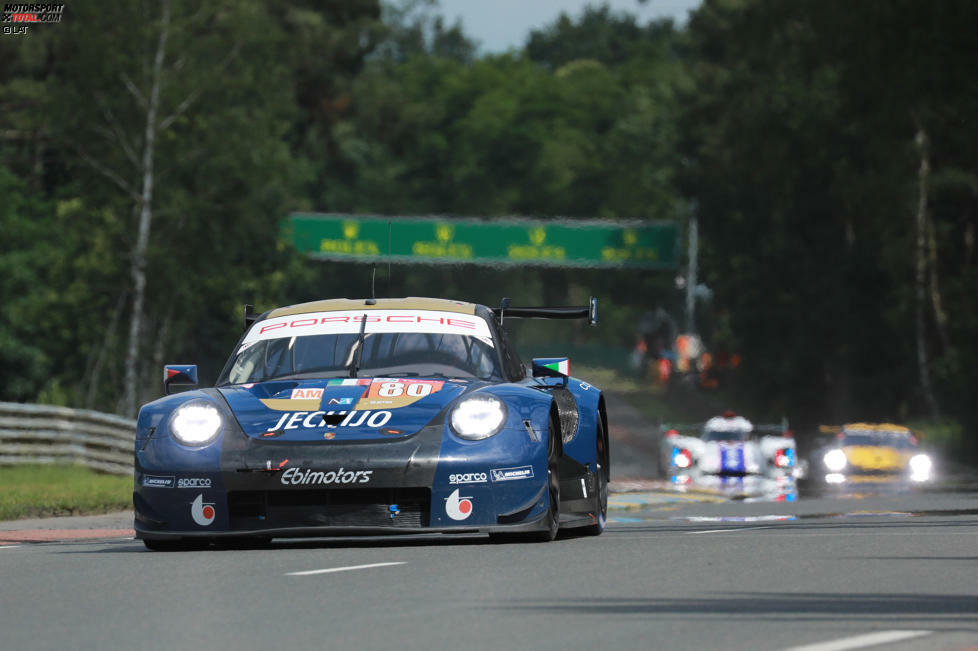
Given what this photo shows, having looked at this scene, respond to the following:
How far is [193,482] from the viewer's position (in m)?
12.2

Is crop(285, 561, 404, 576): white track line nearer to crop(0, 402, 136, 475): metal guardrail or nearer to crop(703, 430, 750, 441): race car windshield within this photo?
crop(0, 402, 136, 475): metal guardrail

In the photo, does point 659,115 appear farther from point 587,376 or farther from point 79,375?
point 79,375

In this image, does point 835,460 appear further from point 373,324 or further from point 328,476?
point 328,476

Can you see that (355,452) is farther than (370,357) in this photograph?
No

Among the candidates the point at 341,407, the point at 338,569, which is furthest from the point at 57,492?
the point at 338,569

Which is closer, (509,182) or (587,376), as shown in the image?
(587,376)

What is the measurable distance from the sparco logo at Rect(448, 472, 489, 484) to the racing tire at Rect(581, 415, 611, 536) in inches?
80.7

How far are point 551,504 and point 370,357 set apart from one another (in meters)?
1.56

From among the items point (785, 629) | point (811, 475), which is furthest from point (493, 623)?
point (811, 475)

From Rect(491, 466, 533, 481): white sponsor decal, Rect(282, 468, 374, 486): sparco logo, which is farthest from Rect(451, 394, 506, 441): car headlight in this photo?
Rect(282, 468, 374, 486): sparco logo

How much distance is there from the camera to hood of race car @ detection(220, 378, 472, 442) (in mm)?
12109

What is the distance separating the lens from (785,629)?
8164mm

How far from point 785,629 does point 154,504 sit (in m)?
5.19

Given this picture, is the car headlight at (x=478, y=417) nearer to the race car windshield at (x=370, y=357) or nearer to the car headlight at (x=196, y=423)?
the race car windshield at (x=370, y=357)
